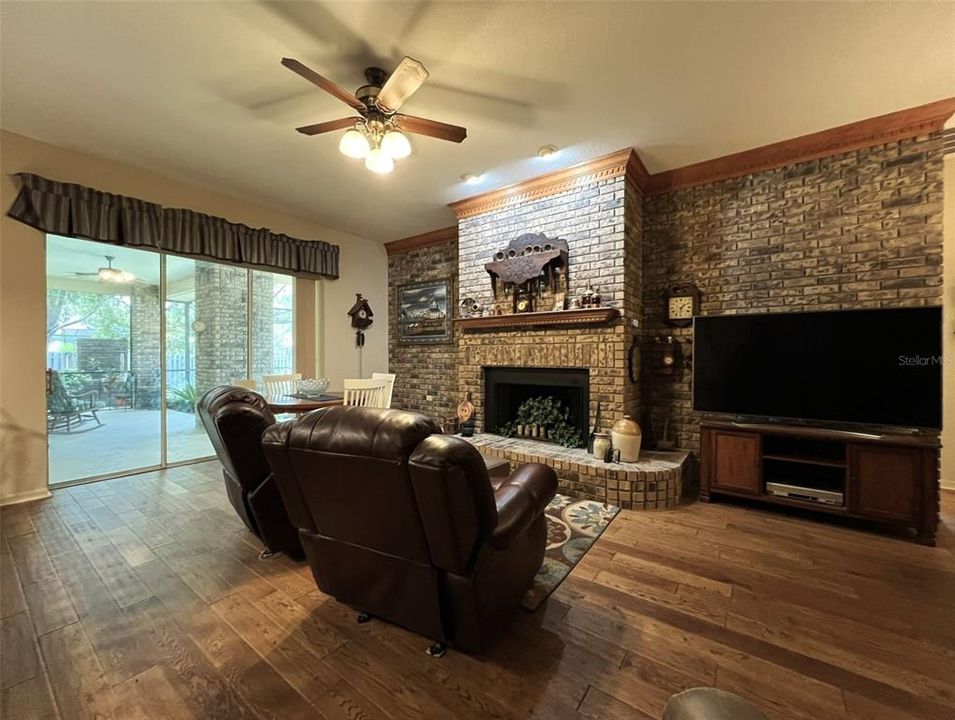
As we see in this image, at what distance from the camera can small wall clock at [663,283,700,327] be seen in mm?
3596

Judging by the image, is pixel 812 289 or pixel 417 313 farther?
pixel 417 313

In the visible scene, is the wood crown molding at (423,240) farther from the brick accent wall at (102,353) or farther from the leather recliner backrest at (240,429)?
the leather recliner backrest at (240,429)

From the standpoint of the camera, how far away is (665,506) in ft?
10.0

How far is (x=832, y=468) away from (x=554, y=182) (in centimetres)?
329

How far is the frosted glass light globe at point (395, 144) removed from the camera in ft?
7.47

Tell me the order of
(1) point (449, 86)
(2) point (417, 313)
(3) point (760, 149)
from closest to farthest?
(1) point (449, 86) → (3) point (760, 149) → (2) point (417, 313)

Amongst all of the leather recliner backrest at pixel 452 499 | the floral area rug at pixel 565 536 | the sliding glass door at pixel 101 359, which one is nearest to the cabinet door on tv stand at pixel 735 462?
the floral area rug at pixel 565 536

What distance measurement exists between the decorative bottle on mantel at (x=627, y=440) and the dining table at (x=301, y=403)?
248 centimetres

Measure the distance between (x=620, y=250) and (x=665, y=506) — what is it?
2177 mm

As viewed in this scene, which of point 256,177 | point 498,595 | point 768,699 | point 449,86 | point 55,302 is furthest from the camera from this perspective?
point 256,177

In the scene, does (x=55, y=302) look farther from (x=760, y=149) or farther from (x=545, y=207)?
(x=760, y=149)

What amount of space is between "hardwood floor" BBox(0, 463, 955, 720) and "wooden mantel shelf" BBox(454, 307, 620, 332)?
71.6 inches

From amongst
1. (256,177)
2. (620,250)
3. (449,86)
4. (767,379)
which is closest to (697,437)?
(767,379)

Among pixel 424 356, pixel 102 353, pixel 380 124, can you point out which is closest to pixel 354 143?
pixel 380 124
